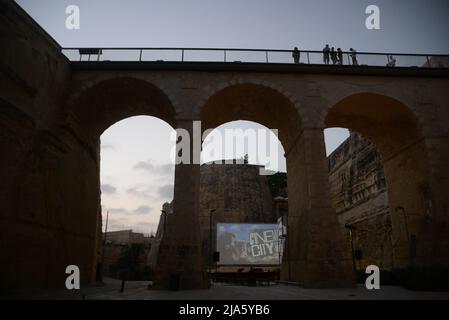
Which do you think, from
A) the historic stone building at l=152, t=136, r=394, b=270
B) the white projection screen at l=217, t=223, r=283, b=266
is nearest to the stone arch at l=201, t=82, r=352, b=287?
the historic stone building at l=152, t=136, r=394, b=270

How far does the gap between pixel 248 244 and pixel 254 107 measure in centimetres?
2143

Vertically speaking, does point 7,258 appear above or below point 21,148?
below

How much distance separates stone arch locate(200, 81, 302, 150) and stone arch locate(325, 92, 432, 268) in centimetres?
203

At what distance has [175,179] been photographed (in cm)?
1374

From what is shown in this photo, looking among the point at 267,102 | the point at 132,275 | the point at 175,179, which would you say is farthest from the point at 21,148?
the point at 132,275

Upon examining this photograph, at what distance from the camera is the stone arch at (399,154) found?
1487cm

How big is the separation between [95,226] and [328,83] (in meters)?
14.5

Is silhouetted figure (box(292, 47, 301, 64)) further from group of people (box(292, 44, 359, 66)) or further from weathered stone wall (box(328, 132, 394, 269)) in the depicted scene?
weathered stone wall (box(328, 132, 394, 269))

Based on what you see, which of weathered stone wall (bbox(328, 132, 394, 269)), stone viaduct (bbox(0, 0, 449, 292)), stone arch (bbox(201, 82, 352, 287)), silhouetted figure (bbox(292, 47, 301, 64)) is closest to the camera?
stone viaduct (bbox(0, 0, 449, 292))

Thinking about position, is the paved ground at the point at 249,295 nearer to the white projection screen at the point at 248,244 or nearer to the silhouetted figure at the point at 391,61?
the silhouetted figure at the point at 391,61

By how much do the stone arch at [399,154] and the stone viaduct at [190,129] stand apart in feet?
0.26

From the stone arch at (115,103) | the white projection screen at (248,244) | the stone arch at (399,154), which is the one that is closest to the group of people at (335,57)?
the stone arch at (399,154)

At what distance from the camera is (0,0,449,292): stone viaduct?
10.8 metres
